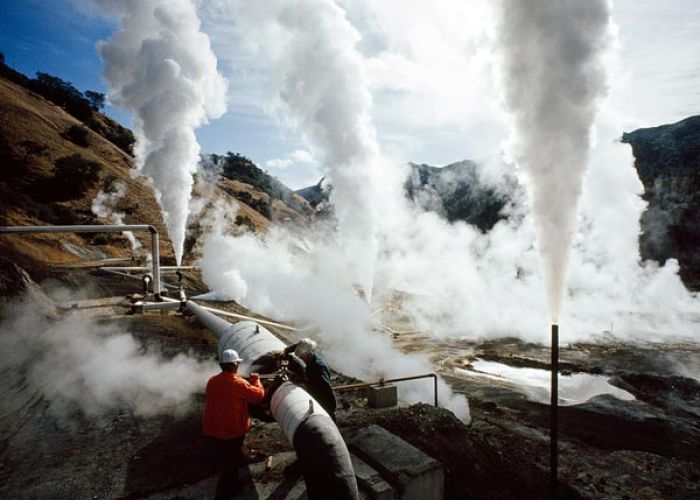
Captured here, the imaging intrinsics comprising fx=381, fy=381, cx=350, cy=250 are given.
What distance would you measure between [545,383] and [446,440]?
944cm

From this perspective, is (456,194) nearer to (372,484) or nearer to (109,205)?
(109,205)

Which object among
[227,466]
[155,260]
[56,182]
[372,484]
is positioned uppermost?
[56,182]

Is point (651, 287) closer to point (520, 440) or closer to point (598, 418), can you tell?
point (598, 418)

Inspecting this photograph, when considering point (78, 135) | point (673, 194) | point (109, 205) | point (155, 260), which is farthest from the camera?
point (673, 194)

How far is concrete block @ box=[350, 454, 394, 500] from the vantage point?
15.6 feet

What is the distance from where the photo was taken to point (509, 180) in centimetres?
5831

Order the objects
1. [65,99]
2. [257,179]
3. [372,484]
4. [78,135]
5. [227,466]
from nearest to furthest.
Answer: [227,466] → [372,484] → [78,135] → [65,99] → [257,179]

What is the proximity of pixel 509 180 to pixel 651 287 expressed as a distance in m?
30.3

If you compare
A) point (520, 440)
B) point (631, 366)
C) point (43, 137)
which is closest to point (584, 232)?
point (631, 366)

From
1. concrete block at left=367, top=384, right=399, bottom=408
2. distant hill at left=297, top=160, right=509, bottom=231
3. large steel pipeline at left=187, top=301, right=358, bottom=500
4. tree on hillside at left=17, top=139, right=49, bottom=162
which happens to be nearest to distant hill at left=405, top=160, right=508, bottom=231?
distant hill at left=297, top=160, right=509, bottom=231

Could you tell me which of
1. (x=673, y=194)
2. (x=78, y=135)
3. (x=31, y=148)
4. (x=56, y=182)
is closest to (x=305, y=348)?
(x=56, y=182)

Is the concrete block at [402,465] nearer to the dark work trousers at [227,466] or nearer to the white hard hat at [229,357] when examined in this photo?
the dark work trousers at [227,466]

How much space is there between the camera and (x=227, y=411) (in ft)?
14.1

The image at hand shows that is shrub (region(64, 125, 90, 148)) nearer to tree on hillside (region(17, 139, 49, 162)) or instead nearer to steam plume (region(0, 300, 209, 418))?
tree on hillside (region(17, 139, 49, 162))
